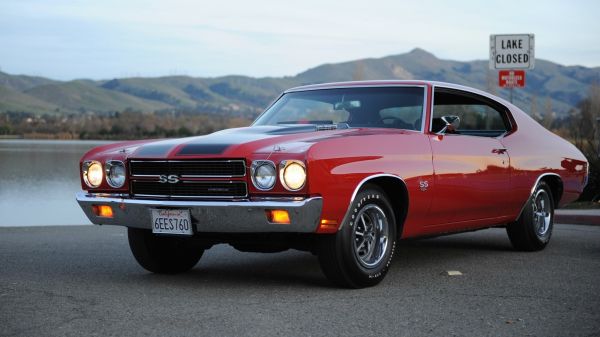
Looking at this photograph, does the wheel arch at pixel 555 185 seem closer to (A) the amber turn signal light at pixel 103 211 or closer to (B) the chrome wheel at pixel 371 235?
(B) the chrome wheel at pixel 371 235

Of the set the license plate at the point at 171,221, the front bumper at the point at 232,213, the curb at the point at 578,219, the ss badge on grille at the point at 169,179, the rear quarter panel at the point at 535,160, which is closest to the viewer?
the front bumper at the point at 232,213

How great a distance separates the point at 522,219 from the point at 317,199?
3390mm

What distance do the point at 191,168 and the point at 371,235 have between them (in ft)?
4.55

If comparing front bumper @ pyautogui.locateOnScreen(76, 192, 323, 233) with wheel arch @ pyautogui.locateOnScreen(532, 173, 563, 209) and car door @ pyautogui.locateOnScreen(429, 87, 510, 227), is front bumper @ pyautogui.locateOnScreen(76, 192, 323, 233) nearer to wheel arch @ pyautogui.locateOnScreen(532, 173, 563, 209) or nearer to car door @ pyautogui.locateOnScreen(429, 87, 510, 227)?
car door @ pyautogui.locateOnScreen(429, 87, 510, 227)

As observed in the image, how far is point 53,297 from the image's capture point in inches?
231

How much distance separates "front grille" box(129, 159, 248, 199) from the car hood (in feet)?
0.18

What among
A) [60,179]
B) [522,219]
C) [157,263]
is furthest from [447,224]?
[60,179]

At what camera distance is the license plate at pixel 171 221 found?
600cm

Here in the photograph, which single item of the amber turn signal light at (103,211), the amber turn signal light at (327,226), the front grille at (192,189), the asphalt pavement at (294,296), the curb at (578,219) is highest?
the front grille at (192,189)

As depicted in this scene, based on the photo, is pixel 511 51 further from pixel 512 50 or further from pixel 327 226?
pixel 327 226

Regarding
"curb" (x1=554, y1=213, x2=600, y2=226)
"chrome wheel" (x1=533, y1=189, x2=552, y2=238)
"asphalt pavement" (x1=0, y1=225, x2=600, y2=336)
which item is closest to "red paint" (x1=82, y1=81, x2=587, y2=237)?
"chrome wheel" (x1=533, y1=189, x2=552, y2=238)

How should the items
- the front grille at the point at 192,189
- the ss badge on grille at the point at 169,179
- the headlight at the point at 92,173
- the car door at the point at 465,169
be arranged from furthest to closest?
the car door at the point at 465,169, the headlight at the point at 92,173, the ss badge on grille at the point at 169,179, the front grille at the point at 192,189

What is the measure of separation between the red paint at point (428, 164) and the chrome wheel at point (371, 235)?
11.1 inches

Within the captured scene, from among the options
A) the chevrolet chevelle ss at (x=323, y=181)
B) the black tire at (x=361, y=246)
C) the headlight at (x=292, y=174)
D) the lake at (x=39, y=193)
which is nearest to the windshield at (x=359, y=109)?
the chevrolet chevelle ss at (x=323, y=181)
